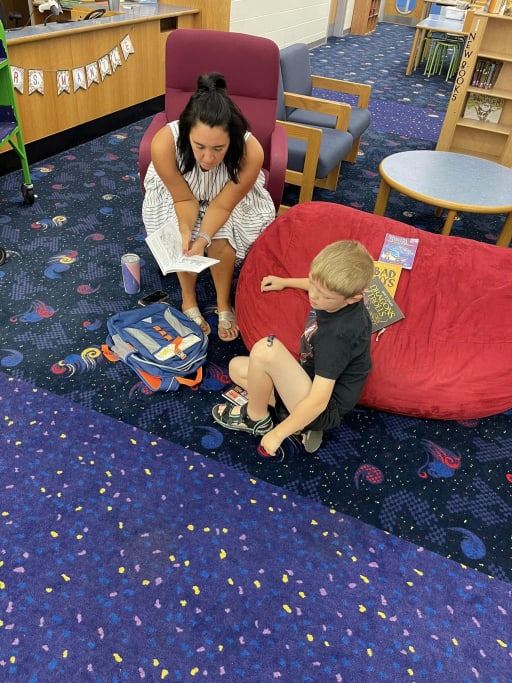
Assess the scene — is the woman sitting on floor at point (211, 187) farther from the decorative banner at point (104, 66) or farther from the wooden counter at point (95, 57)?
the decorative banner at point (104, 66)

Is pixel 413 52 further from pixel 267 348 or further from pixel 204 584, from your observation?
pixel 204 584

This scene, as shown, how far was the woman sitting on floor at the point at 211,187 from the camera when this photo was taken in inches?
75.7

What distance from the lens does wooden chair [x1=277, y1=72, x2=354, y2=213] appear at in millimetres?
2980

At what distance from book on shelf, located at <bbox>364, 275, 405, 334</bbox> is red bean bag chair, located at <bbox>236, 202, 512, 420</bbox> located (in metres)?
0.04

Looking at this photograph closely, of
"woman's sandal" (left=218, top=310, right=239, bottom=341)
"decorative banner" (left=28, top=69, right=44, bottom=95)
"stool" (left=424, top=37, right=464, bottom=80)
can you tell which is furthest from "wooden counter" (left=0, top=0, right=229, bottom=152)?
"stool" (left=424, top=37, right=464, bottom=80)

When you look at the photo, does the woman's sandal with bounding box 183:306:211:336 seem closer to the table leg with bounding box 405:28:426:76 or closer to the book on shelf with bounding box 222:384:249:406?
the book on shelf with bounding box 222:384:249:406

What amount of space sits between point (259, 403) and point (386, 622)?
2.54ft

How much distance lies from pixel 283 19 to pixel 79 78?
3742 mm

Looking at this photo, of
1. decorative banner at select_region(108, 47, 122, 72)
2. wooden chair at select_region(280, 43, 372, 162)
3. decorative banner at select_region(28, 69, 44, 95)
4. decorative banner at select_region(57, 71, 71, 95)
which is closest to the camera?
decorative banner at select_region(28, 69, 44, 95)

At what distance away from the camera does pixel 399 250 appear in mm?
2232

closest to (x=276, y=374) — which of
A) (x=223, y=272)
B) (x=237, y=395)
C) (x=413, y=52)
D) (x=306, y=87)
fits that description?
(x=237, y=395)

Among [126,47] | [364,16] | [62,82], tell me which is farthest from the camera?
[364,16]

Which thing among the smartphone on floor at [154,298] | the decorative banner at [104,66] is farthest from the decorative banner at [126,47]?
the smartphone on floor at [154,298]

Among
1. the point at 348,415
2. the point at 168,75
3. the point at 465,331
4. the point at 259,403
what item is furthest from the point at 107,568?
the point at 168,75
